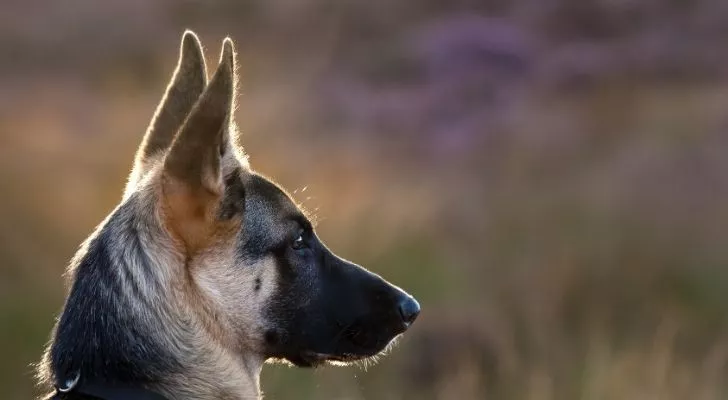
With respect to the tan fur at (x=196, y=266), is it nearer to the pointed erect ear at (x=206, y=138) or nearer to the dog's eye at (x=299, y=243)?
the pointed erect ear at (x=206, y=138)

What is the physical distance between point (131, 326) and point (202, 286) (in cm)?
29

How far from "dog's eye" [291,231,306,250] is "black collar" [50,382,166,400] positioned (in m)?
0.76

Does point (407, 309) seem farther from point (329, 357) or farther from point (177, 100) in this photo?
point (177, 100)

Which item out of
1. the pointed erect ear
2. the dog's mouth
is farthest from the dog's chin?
the pointed erect ear

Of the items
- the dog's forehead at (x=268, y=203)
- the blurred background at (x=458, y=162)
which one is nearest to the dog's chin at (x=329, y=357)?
the dog's forehead at (x=268, y=203)

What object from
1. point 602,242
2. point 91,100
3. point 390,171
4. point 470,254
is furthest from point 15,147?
point 602,242

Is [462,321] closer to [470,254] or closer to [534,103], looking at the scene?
[470,254]

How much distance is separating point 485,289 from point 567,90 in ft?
15.6

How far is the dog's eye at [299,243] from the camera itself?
3793mm

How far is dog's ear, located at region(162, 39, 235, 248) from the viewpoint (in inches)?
128

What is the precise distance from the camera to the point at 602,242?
838 cm

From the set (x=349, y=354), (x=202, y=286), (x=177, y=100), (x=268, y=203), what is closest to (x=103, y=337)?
(x=202, y=286)

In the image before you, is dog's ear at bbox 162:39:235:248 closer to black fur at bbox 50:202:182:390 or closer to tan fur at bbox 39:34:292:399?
tan fur at bbox 39:34:292:399

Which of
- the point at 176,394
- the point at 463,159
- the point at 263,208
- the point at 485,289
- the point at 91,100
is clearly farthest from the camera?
the point at 91,100
